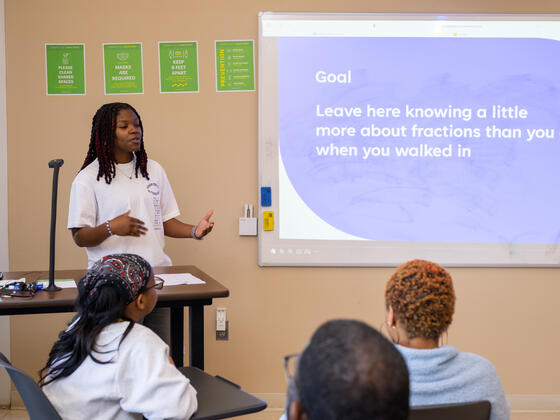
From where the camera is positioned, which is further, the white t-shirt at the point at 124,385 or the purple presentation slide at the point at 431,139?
the purple presentation slide at the point at 431,139

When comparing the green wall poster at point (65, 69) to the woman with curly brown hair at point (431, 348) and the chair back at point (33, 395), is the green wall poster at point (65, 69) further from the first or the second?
the woman with curly brown hair at point (431, 348)

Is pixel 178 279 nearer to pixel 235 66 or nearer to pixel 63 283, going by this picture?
pixel 63 283

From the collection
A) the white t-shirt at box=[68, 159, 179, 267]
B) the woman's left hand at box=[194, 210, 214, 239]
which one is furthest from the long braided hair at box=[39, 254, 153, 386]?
the woman's left hand at box=[194, 210, 214, 239]

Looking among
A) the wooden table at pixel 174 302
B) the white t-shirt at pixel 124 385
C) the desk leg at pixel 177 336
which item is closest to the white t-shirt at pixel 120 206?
the wooden table at pixel 174 302

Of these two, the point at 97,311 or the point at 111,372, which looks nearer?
the point at 111,372

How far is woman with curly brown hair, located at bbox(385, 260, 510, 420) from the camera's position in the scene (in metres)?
1.31

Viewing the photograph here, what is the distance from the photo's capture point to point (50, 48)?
3.50 meters

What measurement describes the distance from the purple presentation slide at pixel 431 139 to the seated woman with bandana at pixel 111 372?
202 centimetres

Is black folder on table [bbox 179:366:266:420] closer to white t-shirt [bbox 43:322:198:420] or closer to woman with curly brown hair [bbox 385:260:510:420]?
white t-shirt [bbox 43:322:198:420]

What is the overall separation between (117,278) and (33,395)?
0.37 m

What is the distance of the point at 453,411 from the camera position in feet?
3.64

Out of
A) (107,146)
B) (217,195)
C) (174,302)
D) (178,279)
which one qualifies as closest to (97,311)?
(174,302)

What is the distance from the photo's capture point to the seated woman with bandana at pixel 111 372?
153cm

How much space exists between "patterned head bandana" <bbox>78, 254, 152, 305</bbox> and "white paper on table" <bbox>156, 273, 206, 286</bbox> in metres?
0.65
